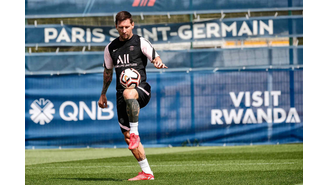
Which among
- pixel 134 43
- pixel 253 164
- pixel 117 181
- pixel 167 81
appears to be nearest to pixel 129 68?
pixel 134 43

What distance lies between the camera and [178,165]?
8.79m

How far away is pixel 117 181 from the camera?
646 centimetres

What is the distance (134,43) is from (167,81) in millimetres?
6174

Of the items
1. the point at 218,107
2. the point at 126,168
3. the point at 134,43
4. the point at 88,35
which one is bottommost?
the point at 126,168

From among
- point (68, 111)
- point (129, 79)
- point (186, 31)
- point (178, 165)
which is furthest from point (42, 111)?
point (129, 79)

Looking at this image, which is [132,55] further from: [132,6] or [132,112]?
[132,6]

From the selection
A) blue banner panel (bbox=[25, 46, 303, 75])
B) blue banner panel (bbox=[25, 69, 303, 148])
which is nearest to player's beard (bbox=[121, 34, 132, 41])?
blue banner panel (bbox=[25, 69, 303, 148])

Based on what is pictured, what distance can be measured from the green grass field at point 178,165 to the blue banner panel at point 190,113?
0.40 m

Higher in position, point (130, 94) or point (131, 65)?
point (131, 65)

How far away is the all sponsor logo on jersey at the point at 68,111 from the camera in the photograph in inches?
495

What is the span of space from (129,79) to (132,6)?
22.5ft

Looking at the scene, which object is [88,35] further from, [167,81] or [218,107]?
[218,107]

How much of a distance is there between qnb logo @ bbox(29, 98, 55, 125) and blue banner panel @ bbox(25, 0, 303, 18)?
2145 mm

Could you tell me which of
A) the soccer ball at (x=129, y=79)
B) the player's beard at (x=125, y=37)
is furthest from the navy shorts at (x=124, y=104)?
the player's beard at (x=125, y=37)
